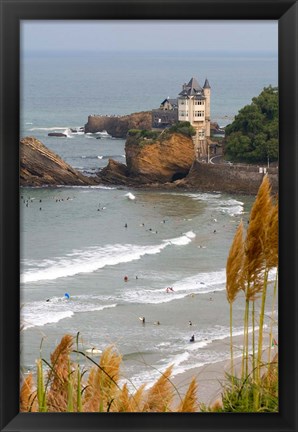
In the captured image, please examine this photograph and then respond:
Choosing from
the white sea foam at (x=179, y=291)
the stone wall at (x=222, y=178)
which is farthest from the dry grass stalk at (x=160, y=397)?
the white sea foam at (x=179, y=291)

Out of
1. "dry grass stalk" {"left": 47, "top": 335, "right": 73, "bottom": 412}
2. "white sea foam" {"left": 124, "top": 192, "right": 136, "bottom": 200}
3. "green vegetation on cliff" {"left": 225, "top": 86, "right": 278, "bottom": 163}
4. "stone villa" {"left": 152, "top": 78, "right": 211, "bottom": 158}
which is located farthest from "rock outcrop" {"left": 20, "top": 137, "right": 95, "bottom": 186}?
"dry grass stalk" {"left": 47, "top": 335, "right": 73, "bottom": 412}

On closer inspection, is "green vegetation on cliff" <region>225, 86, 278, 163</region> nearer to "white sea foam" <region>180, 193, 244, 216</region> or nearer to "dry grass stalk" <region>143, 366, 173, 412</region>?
"white sea foam" <region>180, 193, 244, 216</region>

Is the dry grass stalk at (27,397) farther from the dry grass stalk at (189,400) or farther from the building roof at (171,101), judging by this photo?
the building roof at (171,101)

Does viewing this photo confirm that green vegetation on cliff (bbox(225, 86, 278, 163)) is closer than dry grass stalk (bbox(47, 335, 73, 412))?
No

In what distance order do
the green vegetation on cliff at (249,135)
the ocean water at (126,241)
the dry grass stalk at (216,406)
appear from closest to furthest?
1. the dry grass stalk at (216,406)
2. the green vegetation on cliff at (249,135)
3. the ocean water at (126,241)

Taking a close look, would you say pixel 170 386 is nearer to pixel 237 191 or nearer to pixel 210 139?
pixel 210 139
